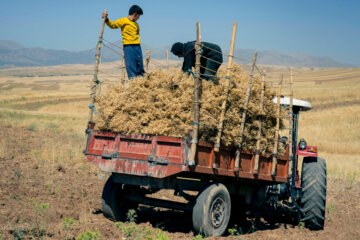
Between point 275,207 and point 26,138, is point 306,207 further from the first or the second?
point 26,138

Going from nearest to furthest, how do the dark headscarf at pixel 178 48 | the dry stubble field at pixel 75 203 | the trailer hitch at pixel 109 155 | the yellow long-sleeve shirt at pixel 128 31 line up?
1. the dry stubble field at pixel 75 203
2. the trailer hitch at pixel 109 155
3. the dark headscarf at pixel 178 48
4. the yellow long-sleeve shirt at pixel 128 31

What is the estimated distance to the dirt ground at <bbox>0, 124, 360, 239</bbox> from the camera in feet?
22.5

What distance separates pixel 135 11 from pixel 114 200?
146 inches

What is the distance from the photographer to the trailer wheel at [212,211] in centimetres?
682

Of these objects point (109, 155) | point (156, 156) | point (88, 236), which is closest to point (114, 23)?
point (109, 155)

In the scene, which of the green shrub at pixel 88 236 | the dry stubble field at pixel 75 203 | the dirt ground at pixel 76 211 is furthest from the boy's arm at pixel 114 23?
the green shrub at pixel 88 236

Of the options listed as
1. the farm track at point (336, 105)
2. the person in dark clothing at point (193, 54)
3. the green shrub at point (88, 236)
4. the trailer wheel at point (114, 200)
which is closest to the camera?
the green shrub at point (88, 236)

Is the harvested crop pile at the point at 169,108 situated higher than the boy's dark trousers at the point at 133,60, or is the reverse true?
the boy's dark trousers at the point at 133,60

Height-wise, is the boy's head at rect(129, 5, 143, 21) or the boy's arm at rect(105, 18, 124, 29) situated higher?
the boy's head at rect(129, 5, 143, 21)

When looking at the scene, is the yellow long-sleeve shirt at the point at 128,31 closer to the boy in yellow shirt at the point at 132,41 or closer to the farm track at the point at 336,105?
the boy in yellow shirt at the point at 132,41

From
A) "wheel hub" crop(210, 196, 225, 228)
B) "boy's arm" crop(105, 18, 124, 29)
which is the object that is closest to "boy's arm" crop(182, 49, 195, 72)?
"boy's arm" crop(105, 18, 124, 29)

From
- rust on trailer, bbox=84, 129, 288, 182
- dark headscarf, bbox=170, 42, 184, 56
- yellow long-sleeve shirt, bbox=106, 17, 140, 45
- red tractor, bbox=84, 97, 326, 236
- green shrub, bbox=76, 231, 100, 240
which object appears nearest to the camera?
green shrub, bbox=76, 231, 100, 240

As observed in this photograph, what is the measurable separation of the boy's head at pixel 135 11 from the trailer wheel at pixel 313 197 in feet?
15.1

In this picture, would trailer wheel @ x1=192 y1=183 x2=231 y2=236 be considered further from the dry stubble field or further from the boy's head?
the boy's head
